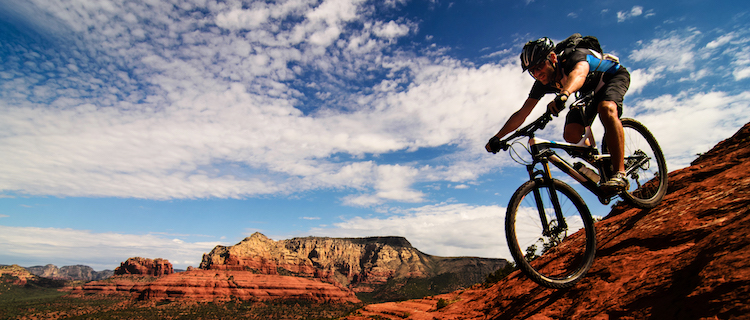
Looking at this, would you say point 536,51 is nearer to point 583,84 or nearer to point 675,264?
point 583,84

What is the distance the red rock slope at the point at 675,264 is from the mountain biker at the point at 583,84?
3.45 ft

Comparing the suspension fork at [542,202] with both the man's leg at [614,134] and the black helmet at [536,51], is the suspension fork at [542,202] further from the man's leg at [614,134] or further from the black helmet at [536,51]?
the black helmet at [536,51]

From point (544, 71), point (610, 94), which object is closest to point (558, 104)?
point (544, 71)

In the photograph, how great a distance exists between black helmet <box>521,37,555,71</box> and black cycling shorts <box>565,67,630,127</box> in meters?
1.31

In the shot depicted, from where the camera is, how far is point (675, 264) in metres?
3.89

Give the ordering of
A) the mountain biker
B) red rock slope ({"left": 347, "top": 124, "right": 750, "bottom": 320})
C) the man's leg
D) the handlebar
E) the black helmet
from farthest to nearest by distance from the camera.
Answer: the black helmet < the man's leg < the mountain biker < the handlebar < red rock slope ({"left": 347, "top": 124, "right": 750, "bottom": 320})

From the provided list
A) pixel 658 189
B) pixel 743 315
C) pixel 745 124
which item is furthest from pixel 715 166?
pixel 743 315

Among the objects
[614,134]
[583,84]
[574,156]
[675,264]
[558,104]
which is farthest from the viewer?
[574,156]

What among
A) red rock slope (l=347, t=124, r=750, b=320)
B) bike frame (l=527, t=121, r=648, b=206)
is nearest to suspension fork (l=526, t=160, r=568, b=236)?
bike frame (l=527, t=121, r=648, b=206)

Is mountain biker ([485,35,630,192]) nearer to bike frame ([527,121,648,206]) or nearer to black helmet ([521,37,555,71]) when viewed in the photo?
black helmet ([521,37,555,71])

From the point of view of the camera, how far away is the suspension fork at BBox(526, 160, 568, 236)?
5113mm

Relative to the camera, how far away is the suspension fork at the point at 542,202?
16.8ft

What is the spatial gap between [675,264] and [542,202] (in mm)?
1723

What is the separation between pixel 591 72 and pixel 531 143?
79.9 inches
